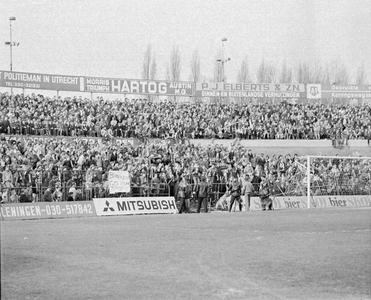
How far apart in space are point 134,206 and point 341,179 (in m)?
13.6

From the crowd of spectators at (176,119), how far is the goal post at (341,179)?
12.6 metres

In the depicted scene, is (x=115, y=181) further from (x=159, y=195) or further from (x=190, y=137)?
(x=190, y=137)

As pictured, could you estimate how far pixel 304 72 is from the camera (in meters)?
85.4

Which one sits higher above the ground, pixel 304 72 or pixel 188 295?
pixel 304 72

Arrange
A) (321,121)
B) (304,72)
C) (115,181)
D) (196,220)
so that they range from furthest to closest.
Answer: (304,72)
(321,121)
(115,181)
(196,220)

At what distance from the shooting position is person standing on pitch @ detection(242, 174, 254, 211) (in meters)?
34.4

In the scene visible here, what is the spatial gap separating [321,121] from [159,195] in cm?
2606

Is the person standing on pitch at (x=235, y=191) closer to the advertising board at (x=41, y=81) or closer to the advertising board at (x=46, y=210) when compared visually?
the advertising board at (x=46, y=210)

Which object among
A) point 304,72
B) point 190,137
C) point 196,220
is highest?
point 304,72

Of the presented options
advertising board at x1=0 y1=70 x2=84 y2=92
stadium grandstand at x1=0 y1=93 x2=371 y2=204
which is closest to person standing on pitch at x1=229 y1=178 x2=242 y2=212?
stadium grandstand at x1=0 y1=93 x2=371 y2=204

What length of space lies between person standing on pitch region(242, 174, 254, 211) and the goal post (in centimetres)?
487

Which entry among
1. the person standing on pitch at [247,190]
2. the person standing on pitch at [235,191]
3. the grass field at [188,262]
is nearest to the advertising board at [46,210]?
the grass field at [188,262]

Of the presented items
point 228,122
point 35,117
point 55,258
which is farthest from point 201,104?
point 55,258

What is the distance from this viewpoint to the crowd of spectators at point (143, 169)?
3019cm
